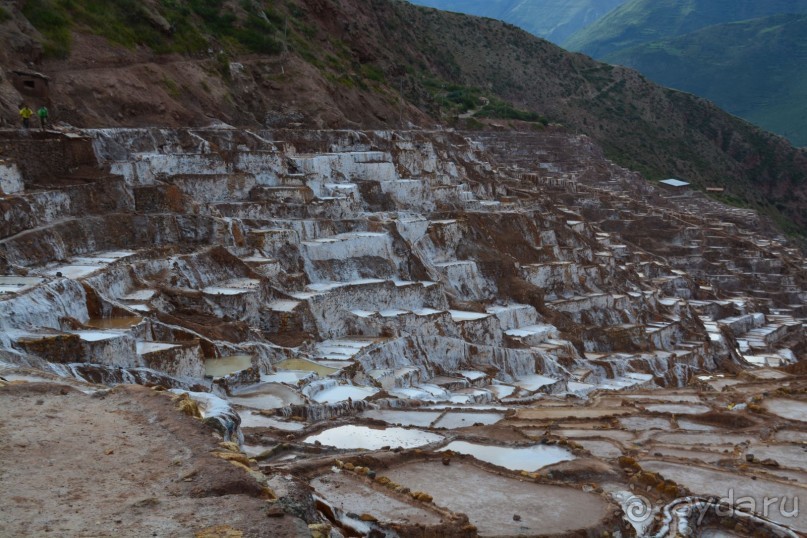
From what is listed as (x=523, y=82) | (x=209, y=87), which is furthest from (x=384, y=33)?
(x=209, y=87)

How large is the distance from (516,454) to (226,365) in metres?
7.60

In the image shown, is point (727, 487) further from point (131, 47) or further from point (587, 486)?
point (131, 47)

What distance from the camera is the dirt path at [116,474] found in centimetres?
716

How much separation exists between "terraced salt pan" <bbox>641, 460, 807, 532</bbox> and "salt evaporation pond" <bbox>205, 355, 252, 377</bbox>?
28.6 ft

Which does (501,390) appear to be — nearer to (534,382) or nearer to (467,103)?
(534,382)

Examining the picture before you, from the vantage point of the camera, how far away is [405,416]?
1784 cm

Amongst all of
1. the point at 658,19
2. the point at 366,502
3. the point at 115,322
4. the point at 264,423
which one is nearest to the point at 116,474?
the point at 366,502

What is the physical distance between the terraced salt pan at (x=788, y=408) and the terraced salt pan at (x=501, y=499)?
29.6 feet

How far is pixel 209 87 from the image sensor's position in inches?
1517

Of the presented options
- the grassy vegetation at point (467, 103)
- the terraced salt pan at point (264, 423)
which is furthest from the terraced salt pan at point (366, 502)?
the grassy vegetation at point (467, 103)

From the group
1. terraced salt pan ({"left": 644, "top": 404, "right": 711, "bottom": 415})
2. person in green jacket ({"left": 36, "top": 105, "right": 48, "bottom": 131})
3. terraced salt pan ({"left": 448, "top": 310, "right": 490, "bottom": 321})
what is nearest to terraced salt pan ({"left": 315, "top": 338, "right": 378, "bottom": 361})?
terraced salt pan ({"left": 448, "top": 310, "right": 490, "bottom": 321})

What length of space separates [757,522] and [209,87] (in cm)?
3246

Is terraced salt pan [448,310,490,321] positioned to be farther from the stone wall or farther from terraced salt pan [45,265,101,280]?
the stone wall

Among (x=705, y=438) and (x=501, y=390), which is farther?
(x=501, y=390)
